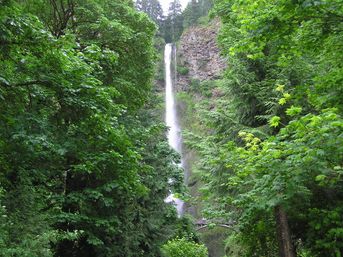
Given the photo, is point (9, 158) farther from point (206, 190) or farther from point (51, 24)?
point (51, 24)

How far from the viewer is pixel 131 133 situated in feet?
33.6

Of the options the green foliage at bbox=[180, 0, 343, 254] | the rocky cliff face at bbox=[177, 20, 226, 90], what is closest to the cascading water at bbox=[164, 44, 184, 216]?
the rocky cliff face at bbox=[177, 20, 226, 90]

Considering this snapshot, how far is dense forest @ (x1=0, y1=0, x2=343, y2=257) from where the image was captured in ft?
17.5

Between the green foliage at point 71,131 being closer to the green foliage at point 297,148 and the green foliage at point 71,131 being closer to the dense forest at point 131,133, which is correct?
the dense forest at point 131,133

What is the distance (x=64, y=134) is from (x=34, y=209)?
174 centimetres

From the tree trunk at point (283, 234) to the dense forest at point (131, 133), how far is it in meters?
0.03

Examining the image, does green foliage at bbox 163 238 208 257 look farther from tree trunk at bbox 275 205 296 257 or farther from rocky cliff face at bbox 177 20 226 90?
rocky cliff face at bbox 177 20 226 90

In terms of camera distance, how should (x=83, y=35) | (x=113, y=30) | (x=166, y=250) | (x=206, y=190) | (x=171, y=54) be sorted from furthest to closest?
(x=171, y=54) < (x=166, y=250) < (x=83, y=35) < (x=113, y=30) < (x=206, y=190)

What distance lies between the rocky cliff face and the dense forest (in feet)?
96.0

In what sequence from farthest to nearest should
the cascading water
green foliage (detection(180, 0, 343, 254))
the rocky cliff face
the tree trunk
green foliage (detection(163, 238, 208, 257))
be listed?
the rocky cliff face, the cascading water, green foliage (detection(163, 238, 208, 257)), the tree trunk, green foliage (detection(180, 0, 343, 254))

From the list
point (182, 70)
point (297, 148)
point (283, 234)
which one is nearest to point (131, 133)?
point (283, 234)

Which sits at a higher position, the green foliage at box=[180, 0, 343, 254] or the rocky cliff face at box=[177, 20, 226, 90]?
the rocky cliff face at box=[177, 20, 226, 90]

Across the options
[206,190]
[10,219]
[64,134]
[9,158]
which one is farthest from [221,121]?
[10,219]

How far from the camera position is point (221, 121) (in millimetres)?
11695
